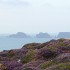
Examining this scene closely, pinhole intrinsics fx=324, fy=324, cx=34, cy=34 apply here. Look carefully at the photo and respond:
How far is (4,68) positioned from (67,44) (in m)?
8.36

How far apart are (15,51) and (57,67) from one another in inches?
533

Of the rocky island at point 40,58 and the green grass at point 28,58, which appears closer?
the rocky island at point 40,58

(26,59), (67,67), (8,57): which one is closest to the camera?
(67,67)

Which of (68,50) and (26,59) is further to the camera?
(68,50)

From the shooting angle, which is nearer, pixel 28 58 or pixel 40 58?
pixel 40 58

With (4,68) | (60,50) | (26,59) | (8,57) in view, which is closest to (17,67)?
(4,68)

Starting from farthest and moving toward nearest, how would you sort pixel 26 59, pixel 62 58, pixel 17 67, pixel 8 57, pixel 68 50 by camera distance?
pixel 8 57 < pixel 68 50 < pixel 26 59 < pixel 17 67 < pixel 62 58

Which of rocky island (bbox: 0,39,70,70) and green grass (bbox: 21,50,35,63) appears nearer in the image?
rocky island (bbox: 0,39,70,70)

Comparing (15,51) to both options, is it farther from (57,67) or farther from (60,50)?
(57,67)

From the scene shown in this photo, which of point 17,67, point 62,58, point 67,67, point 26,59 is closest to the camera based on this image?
point 67,67

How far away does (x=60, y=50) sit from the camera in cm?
2703

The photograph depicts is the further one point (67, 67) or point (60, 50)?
point (60, 50)

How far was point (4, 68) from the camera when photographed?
2325cm

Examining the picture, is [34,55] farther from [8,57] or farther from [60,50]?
[8,57]
